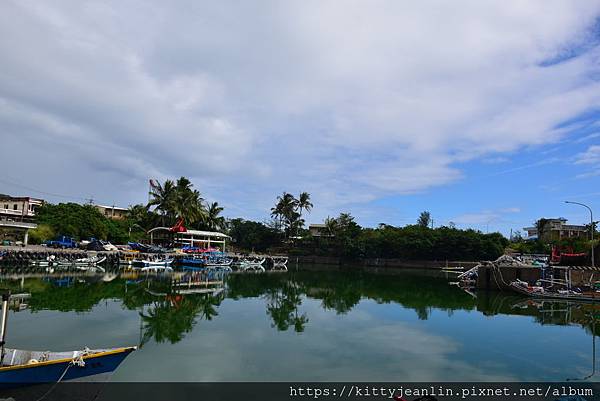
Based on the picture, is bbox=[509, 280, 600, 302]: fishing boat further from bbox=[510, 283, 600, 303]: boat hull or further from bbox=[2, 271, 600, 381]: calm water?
bbox=[2, 271, 600, 381]: calm water

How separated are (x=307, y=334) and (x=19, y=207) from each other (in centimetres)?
8181

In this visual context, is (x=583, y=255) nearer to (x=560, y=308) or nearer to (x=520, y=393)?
(x=560, y=308)

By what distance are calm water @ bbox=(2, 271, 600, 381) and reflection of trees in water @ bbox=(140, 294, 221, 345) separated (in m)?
0.06

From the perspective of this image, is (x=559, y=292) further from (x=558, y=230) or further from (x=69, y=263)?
(x=558, y=230)

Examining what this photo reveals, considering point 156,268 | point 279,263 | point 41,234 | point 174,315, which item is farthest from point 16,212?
point 174,315

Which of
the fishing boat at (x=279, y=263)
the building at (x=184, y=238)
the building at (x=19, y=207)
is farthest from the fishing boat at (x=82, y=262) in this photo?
the building at (x=19, y=207)

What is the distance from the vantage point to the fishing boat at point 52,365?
9070 mm

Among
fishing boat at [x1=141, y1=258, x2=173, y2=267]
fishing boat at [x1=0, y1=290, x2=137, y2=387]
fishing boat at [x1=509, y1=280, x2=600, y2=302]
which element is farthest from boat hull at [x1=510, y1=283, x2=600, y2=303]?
fishing boat at [x1=141, y1=258, x2=173, y2=267]

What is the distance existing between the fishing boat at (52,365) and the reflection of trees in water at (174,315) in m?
6.28

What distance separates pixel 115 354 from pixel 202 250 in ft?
197

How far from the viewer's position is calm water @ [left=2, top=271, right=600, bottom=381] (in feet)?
43.7

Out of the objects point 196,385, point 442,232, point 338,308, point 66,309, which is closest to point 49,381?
point 196,385

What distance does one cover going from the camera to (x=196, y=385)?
11.4 m

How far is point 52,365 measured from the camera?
930 cm
